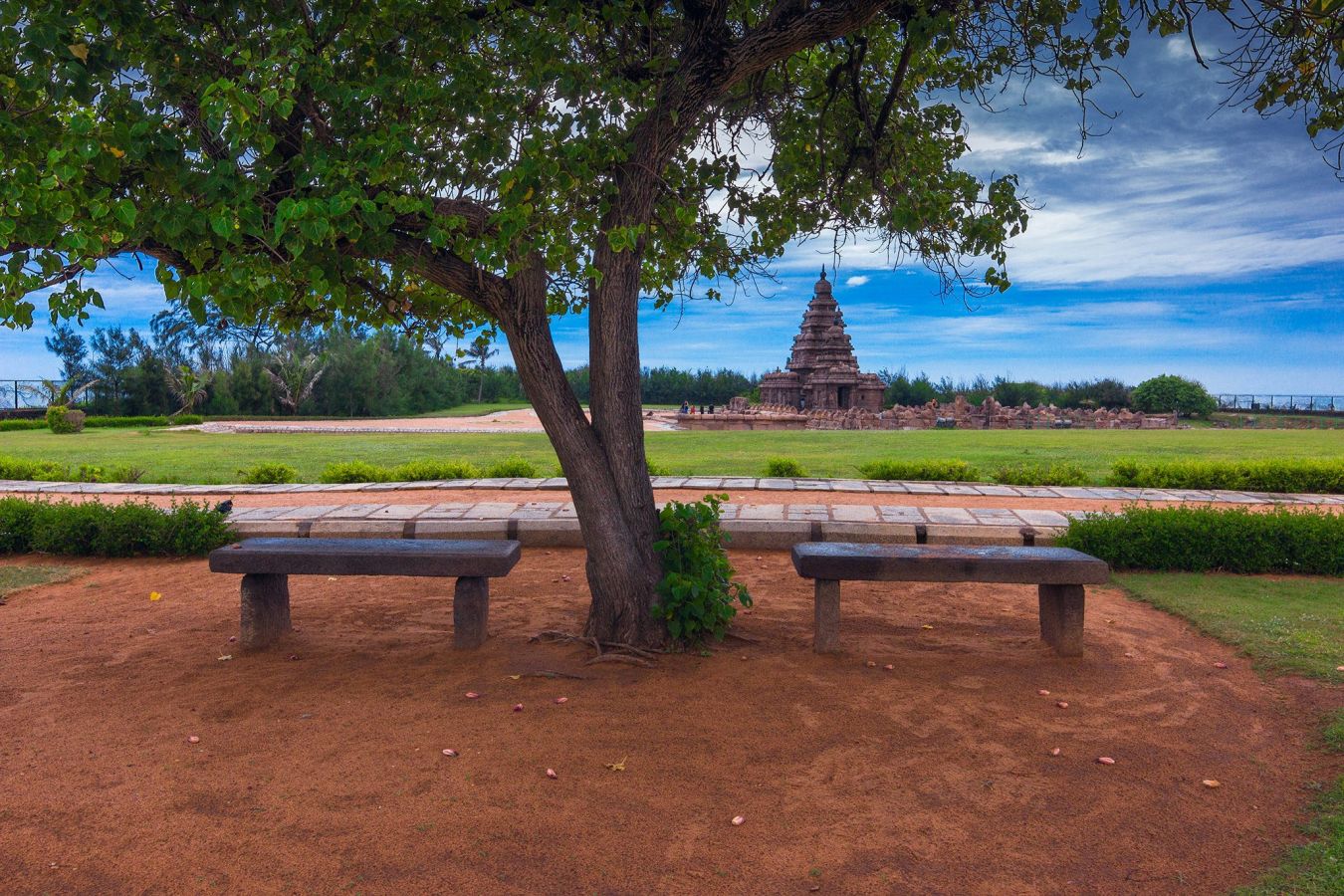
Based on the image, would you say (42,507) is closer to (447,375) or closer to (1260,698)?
(1260,698)

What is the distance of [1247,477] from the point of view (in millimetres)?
11539

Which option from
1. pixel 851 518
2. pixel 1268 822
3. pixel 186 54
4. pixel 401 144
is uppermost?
pixel 186 54

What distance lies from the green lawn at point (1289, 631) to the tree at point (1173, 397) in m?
39.1

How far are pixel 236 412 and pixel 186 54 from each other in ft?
123

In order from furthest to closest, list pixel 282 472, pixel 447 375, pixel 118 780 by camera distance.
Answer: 1. pixel 447 375
2. pixel 282 472
3. pixel 118 780

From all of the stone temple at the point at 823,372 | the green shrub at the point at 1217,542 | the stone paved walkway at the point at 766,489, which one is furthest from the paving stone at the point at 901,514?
the stone temple at the point at 823,372

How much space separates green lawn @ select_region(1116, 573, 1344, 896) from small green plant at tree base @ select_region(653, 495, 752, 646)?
2492 mm

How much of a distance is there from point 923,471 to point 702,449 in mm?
6583

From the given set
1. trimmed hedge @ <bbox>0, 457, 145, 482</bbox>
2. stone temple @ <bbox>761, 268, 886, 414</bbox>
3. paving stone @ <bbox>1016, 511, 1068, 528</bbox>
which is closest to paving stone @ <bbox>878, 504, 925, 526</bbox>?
paving stone @ <bbox>1016, 511, 1068, 528</bbox>

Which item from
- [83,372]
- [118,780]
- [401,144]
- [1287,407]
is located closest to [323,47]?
[401,144]

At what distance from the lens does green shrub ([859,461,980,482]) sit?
39.7ft

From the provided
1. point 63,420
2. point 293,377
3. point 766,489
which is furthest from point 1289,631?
point 293,377

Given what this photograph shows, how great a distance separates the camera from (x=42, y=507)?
7.70 metres

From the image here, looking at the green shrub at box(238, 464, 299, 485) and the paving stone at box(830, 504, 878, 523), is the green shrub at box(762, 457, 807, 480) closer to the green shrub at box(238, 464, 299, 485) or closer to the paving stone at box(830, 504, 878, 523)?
the paving stone at box(830, 504, 878, 523)
